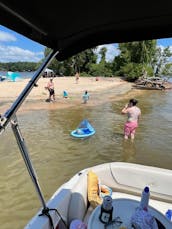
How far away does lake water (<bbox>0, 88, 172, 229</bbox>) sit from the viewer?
4.89m

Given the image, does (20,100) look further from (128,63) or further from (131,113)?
(128,63)

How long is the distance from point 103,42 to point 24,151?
123 cm

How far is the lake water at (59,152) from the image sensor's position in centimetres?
489

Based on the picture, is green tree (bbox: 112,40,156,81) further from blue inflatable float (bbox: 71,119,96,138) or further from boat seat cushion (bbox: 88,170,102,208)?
boat seat cushion (bbox: 88,170,102,208)

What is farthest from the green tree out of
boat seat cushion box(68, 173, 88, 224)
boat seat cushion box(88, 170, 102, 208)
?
boat seat cushion box(68, 173, 88, 224)

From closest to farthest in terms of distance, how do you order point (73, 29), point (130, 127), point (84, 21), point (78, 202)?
1. point (84, 21)
2. point (73, 29)
3. point (78, 202)
4. point (130, 127)

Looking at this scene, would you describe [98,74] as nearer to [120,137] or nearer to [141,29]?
[120,137]

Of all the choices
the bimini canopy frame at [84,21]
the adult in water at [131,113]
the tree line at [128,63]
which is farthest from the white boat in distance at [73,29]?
the tree line at [128,63]

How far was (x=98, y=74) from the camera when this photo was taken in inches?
1781

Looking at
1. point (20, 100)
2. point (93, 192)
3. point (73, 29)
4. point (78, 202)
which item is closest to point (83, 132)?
point (93, 192)

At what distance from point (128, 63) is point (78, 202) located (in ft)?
124

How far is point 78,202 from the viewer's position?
10.3 ft

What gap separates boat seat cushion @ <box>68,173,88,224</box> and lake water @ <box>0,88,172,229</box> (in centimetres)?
153

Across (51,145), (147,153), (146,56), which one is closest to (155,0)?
(147,153)
